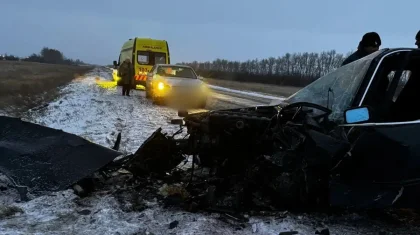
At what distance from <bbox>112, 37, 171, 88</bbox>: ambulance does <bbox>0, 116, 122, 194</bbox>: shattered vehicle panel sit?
665 inches

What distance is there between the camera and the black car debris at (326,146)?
313cm

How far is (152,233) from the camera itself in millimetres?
3355

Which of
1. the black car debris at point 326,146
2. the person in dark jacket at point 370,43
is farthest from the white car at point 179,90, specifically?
the black car debris at point 326,146

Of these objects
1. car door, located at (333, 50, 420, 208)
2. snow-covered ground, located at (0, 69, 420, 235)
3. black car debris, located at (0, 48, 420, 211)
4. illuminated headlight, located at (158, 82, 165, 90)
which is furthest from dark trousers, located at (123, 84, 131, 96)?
car door, located at (333, 50, 420, 208)

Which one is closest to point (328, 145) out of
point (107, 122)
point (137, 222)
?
point (137, 222)

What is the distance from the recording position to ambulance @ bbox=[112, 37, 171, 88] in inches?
853

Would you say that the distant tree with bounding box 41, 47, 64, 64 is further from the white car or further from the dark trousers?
the white car

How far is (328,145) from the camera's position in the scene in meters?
3.27

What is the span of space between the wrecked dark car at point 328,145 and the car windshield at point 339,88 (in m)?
Answer: 0.01

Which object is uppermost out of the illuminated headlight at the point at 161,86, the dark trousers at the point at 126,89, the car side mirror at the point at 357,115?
the car side mirror at the point at 357,115

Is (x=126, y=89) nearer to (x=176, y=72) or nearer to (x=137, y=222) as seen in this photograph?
(x=176, y=72)

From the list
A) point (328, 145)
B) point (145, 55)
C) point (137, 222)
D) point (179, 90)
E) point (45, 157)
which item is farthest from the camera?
point (145, 55)

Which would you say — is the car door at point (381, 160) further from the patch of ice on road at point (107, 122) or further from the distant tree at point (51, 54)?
the distant tree at point (51, 54)

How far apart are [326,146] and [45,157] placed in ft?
9.73
